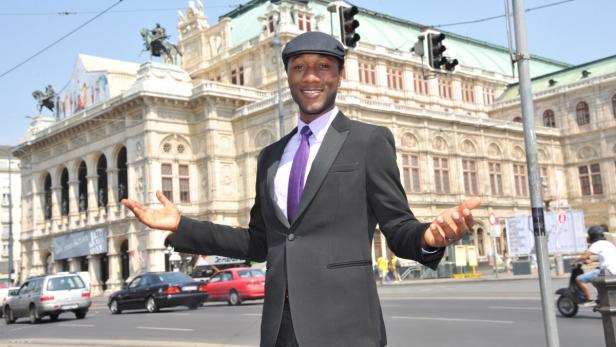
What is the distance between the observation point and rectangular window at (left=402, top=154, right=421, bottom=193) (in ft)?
158

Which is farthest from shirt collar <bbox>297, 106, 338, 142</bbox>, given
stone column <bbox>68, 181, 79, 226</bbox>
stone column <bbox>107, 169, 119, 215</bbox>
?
stone column <bbox>68, 181, 79, 226</bbox>

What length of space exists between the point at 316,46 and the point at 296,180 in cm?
60

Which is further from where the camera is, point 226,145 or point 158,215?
point 226,145

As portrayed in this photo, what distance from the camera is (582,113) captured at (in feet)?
200

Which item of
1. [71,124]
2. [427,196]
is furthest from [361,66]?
[71,124]

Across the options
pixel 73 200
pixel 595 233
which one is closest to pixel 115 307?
pixel 595 233

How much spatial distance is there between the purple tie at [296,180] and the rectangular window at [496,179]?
176ft

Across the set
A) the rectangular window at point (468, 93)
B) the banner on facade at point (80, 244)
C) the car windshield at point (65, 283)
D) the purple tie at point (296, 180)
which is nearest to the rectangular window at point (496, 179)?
the rectangular window at point (468, 93)

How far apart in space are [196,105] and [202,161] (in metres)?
4.01

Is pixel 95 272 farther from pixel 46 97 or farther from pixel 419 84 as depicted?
pixel 419 84

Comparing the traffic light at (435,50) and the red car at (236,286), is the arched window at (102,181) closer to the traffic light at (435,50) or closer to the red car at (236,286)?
the red car at (236,286)

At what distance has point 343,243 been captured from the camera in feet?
9.35

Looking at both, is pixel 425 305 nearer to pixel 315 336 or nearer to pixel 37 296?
pixel 37 296

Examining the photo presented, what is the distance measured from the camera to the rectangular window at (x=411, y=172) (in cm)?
4803
